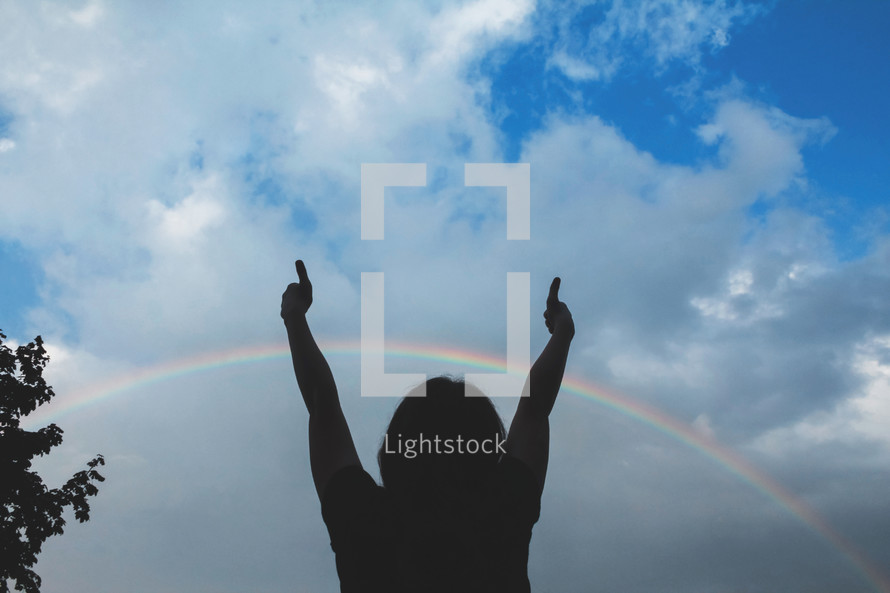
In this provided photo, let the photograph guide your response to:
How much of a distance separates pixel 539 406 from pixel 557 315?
24.4 inches

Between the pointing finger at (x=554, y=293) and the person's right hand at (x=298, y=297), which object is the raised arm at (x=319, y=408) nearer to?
the person's right hand at (x=298, y=297)

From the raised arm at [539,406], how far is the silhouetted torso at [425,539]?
0.14 metres

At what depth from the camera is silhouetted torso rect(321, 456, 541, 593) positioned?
5.36 feet

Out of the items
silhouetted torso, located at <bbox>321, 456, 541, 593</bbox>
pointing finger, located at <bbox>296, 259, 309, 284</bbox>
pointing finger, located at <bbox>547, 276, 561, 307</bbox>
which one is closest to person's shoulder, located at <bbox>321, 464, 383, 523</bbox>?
silhouetted torso, located at <bbox>321, 456, 541, 593</bbox>

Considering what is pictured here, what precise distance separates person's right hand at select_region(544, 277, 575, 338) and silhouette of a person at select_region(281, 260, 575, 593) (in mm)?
390

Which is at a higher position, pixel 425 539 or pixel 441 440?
pixel 441 440

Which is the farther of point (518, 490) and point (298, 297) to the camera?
point (298, 297)

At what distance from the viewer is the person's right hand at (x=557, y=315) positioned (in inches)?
95.9

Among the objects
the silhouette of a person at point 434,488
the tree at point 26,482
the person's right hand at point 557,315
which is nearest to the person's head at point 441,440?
the silhouette of a person at point 434,488

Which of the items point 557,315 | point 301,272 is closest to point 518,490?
point 557,315

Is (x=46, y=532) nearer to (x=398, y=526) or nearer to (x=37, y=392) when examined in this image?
(x=37, y=392)

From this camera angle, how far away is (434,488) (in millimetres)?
1746

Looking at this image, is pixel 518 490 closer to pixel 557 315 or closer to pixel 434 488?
pixel 434 488

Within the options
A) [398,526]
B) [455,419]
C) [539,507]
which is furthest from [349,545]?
[539,507]
